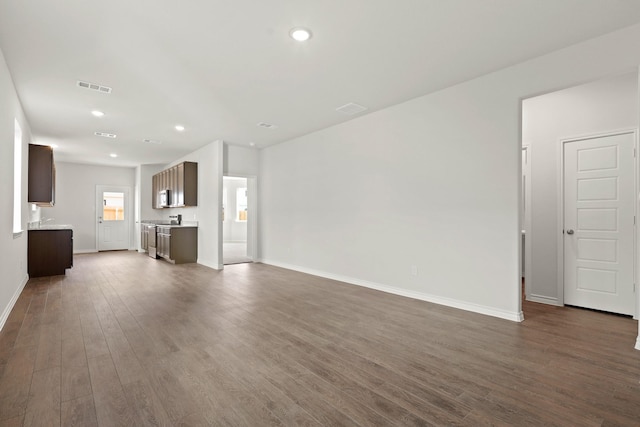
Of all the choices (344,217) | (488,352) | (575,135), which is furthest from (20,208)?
(575,135)

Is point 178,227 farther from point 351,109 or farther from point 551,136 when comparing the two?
point 551,136

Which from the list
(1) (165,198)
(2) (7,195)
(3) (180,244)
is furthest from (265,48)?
(1) (165,198)

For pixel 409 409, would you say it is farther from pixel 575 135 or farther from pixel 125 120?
pixel 125 120

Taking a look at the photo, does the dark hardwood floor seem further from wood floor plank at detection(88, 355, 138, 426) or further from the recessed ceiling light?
the recessed ceiling light

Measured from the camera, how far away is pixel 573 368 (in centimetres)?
244

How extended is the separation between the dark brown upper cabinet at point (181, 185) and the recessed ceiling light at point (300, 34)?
18.9 feet

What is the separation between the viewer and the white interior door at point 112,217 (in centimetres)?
1024

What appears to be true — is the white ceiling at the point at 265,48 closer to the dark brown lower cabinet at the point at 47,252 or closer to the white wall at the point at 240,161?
the white wall at the point at 240,161

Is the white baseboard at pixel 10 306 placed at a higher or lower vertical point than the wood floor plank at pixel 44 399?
higher

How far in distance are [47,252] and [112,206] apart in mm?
4837

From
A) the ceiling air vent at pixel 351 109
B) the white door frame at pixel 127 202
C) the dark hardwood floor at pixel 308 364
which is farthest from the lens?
the white door frame at pixel 127 202

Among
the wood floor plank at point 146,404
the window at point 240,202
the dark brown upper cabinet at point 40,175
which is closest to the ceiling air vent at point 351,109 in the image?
the wood floor plank at point 146,404

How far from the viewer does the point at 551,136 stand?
4.26 meters

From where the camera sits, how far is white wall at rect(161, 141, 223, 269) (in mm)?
6902
